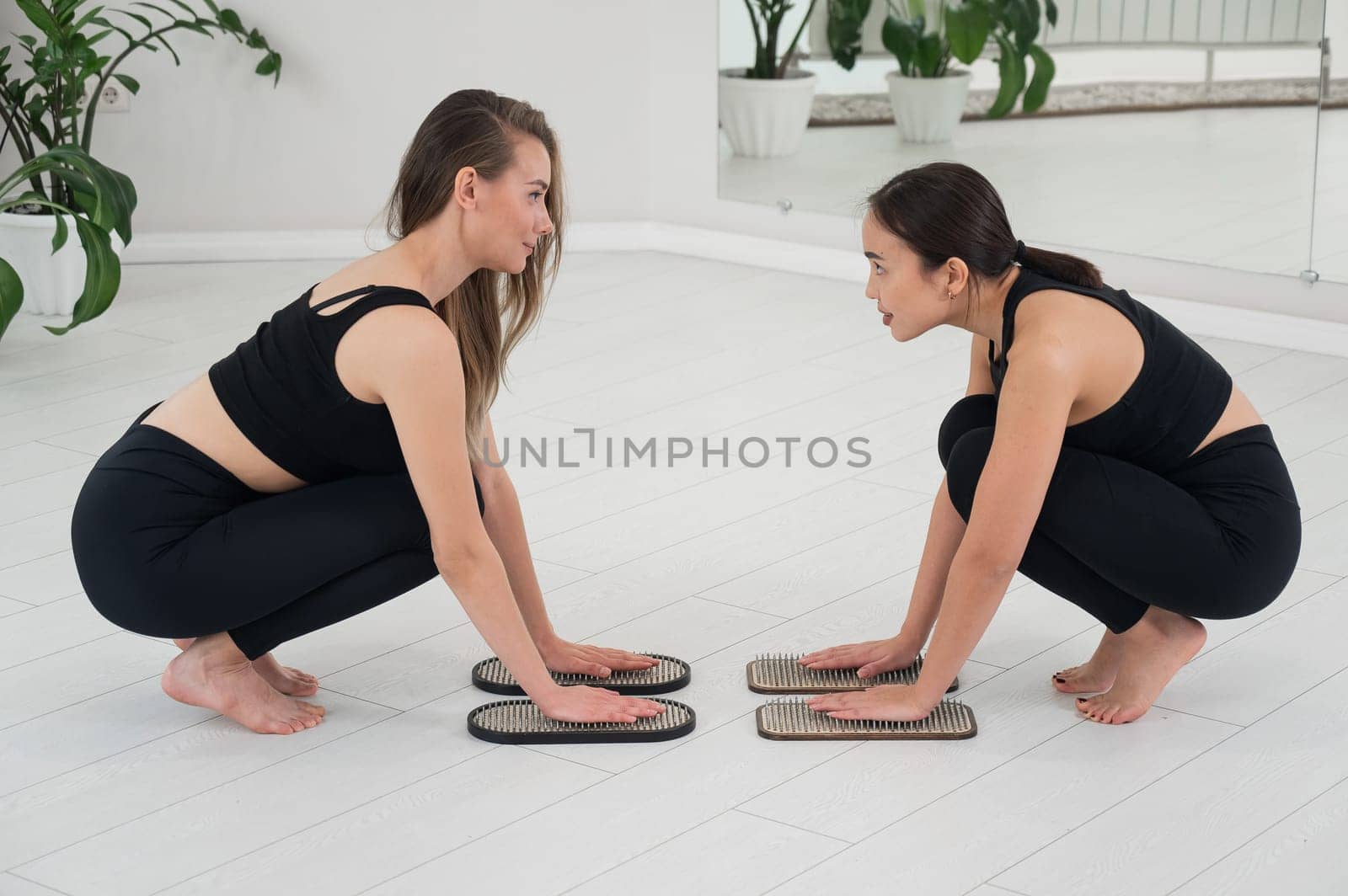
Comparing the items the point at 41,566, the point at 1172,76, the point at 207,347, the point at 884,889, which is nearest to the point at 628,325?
the point at 207,347

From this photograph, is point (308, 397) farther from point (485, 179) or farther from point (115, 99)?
point (115, 99)

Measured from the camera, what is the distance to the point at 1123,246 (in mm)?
3996

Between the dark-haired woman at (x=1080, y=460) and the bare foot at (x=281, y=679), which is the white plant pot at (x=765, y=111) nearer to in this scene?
the dark-haired woman at (x=1080, y=460)

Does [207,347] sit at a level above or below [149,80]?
below

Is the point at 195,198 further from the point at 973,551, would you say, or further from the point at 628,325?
the point at 973,551

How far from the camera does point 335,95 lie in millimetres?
4641

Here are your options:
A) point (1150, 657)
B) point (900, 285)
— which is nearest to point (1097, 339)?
point (900, 285)

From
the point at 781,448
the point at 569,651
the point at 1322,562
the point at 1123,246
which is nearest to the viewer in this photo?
the point at 569,651

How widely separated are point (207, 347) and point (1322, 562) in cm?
250

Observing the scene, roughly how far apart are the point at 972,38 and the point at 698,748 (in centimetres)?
271

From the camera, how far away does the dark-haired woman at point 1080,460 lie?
1744 millimetres

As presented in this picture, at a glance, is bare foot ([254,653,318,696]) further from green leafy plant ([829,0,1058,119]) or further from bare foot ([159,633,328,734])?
green leafy plant ([829,0,1058,119])

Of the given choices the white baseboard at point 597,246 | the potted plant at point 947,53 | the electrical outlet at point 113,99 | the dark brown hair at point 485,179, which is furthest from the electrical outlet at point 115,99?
the dark brown hair at point 485,179

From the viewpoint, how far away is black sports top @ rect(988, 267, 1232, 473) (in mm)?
1804
